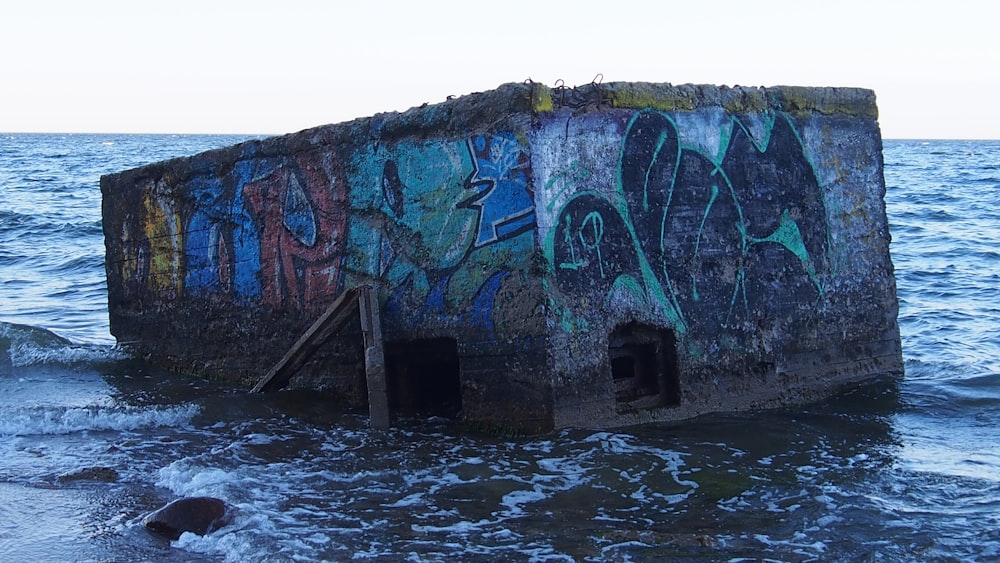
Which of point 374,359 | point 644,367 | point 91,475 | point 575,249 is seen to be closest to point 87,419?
point 91,475

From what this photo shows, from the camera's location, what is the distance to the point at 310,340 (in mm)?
7004

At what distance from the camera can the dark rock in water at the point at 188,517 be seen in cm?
472

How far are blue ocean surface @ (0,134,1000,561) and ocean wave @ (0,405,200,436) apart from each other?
2 centimetres

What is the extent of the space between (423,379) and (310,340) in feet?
2.74

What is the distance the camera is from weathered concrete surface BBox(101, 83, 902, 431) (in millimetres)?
6113

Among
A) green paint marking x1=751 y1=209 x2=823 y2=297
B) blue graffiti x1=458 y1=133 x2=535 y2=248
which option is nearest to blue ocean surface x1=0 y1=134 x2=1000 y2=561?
green paint marking x1=751 y1=209 x2=823 y2=297

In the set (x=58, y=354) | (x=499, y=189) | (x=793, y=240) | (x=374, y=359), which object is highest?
(x=499, y=189)

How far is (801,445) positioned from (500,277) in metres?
2.08

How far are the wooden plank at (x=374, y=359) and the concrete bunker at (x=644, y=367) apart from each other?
4.85 ft

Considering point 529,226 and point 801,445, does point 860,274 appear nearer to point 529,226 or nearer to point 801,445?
point 801,445

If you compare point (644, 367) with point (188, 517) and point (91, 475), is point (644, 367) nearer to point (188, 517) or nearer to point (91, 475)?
point (188, 517)

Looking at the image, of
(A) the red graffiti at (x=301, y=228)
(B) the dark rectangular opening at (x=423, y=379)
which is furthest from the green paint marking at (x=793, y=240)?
(A) the red graffiti at (x=301, y=228)

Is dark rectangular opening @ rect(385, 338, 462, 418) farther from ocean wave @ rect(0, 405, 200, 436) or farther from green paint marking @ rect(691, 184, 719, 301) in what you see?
green paint marking @ rect(691, 184, 719, 301)

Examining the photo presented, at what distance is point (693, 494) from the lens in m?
5.19
